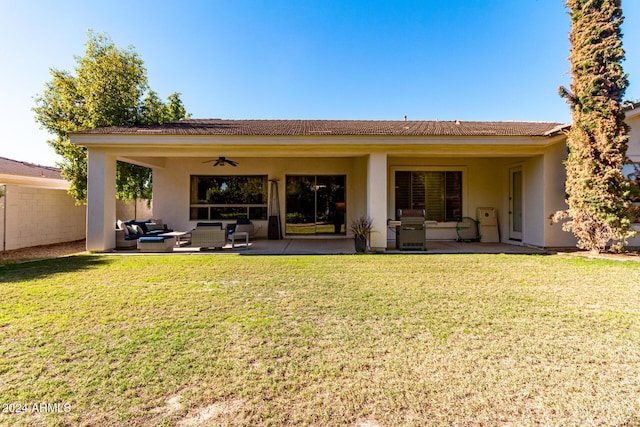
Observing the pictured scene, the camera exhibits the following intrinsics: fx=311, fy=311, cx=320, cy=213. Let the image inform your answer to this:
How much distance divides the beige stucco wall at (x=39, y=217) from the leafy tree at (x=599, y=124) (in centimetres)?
1709

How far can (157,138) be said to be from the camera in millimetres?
9328

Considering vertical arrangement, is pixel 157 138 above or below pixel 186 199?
above

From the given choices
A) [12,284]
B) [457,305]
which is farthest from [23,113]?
[457,305]

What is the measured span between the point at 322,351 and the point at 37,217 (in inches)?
503

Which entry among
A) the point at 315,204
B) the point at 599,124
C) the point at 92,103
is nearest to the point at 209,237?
the point at 315,204

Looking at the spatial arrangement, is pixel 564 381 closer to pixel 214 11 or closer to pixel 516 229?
pixel 516 229

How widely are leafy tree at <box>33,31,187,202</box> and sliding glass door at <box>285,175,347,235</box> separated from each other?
678 cm

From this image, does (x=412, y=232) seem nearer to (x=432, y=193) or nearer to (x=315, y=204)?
(x=432, y=193)

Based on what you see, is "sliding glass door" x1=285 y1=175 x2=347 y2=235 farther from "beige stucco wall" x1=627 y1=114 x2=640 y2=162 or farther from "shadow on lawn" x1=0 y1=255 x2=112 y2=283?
"beige stucco wall" x1=627 y1=114 x2=640 y2=162

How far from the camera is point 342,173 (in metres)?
13.3

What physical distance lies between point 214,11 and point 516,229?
15020mm

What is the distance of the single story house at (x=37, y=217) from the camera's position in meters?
9.84

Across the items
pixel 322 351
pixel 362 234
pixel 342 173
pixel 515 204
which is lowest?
pixel 322 351

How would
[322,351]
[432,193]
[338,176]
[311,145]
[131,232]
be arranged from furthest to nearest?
[338,176] → [432,193] → [131,232] → [311,145] → [322,351]
